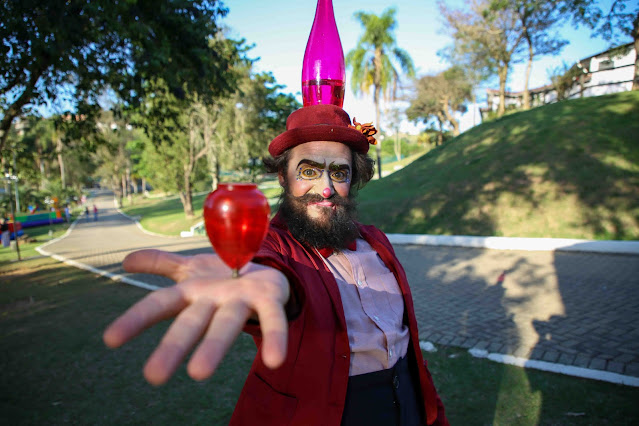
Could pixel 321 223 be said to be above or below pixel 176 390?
above

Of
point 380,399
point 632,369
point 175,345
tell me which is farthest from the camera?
point 632,369

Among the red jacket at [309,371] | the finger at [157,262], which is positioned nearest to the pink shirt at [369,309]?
the red jacket at [309,371]

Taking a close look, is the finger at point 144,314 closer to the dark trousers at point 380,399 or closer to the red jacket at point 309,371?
the red jacket at point 309,371

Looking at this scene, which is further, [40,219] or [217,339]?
[40,219]

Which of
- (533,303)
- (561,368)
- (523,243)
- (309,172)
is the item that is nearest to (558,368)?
(561,368)

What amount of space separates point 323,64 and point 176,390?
3.72 m

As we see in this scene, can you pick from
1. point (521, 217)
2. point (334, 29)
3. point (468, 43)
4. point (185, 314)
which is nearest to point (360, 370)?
point (185, 314)

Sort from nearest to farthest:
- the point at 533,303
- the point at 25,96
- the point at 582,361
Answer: the point at 582,361 → the point at 533,303 → the point at 25,96

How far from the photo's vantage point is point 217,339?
859mm

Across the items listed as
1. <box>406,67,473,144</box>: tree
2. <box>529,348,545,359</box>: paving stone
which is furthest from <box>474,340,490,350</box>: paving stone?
<box>406,67,473,144</box>: tree

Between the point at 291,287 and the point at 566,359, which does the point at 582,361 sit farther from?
the point at 291,287

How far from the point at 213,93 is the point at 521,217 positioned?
8.78 metres

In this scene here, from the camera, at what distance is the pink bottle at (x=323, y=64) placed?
2.24 meters

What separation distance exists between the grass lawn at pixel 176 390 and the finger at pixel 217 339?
10.7 ft
